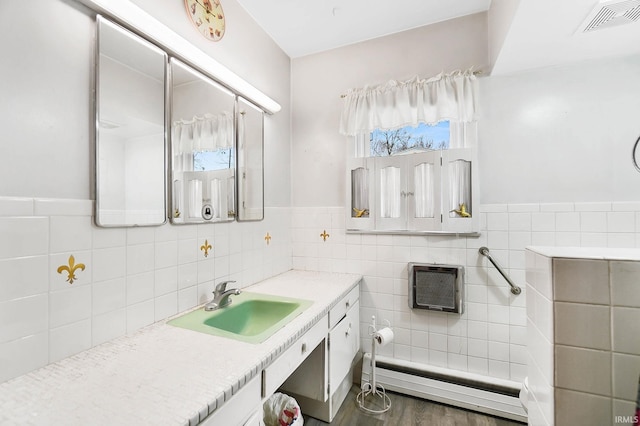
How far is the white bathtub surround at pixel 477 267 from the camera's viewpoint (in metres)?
1.67

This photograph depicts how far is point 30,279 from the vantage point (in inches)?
33.8

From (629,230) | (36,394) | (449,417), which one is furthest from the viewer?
(449,417)

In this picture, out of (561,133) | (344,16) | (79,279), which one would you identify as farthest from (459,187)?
(79,279)

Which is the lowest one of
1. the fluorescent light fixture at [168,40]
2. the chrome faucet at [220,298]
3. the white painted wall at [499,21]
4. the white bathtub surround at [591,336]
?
the chrome faucet at [220,298]

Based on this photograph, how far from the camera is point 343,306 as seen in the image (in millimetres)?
1805

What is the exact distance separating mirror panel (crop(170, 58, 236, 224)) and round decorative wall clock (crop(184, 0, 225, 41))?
257mm

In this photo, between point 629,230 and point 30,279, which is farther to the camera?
point 629,230

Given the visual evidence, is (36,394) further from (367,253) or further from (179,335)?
(367,253)

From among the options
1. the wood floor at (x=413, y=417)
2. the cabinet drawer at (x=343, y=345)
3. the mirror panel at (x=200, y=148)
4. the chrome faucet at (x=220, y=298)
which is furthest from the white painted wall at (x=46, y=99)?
the wood floor at (x=413, y=417)

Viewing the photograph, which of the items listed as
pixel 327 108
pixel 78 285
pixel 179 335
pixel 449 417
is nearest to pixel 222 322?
pixel 179 335

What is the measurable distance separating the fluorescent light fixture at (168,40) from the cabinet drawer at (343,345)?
160cm

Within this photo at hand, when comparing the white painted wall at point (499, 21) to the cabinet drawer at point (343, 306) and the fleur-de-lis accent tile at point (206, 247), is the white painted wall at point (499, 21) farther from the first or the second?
the fleur-de-lis accent tile at point (206, 247)

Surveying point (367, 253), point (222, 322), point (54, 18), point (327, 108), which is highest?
point (327, 108)

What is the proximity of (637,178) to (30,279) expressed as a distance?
9.42ft
